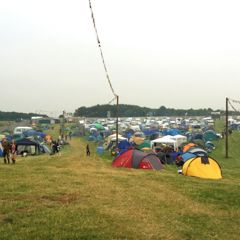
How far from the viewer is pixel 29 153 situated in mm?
37844

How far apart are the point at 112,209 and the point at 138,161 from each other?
14.6 m

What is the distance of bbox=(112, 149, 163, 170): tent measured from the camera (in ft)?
82.6

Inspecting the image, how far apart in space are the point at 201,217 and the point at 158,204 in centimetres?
151

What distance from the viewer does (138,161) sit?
2530 cm

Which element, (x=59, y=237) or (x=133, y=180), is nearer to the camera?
(x=59, y=237)

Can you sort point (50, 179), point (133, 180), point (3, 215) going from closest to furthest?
1. point (3, 215)
2. point (50, 179)
3. point (133, 180)

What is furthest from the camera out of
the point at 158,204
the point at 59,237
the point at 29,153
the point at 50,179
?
the point at 29,153

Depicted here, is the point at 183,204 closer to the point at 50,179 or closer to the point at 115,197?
the point at 115,197

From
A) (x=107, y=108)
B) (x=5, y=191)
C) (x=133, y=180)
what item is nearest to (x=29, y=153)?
(x=133, y=180)

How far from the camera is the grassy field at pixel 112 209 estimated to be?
858 cm

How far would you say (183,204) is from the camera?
39.9ft

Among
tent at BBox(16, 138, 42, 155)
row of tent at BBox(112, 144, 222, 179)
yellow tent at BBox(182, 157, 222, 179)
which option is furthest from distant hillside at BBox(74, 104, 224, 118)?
yellow tent at BBox(182, 157, 222, 179)

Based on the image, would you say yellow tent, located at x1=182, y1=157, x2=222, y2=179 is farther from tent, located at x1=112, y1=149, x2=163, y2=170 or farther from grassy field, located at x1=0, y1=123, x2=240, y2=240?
grassy field, located at x1=0, y1=123, x2=240, y2=240

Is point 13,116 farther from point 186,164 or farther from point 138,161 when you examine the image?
point 186,164
